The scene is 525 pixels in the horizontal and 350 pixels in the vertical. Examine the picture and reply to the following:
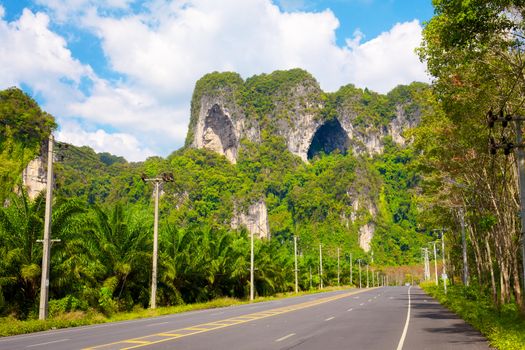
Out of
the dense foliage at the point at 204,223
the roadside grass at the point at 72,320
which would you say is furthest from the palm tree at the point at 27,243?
the roadside grass at the point at 72,320

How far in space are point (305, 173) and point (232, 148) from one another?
90.1ft

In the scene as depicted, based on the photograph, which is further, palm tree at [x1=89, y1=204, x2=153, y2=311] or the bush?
palm tree at [x1=89, y1=204, x2=153, y2=311]

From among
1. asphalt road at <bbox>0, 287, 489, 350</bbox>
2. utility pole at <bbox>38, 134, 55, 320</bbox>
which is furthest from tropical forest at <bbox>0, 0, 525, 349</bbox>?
asphalt road at <bbox>0, 287, 489, 350</bbox>

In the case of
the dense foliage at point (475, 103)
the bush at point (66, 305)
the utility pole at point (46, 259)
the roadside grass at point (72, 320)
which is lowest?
the roadside grass at point (72, 320)

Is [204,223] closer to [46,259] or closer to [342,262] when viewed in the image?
[342,262]

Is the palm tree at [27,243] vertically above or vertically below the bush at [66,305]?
above

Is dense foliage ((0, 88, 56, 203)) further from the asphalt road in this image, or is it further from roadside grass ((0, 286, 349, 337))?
the asphalt road

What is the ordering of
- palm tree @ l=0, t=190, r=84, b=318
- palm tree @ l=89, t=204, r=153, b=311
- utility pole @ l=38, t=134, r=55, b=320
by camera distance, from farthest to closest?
palm tree @ l=89, t=204, r=153, b=311 → palm tree @ l=0, t=190, r=84, b=318 → utility pole @ l=38, t=134, r=55, b=320

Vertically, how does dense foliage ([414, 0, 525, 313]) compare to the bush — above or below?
above

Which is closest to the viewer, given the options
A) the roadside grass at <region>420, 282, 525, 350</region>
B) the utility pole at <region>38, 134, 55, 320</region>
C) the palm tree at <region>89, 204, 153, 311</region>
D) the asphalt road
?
the roadside grass at <region>420, 282, 525, 350</region>

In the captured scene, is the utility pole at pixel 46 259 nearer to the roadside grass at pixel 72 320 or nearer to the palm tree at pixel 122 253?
the roadside grass at pixel 72 320

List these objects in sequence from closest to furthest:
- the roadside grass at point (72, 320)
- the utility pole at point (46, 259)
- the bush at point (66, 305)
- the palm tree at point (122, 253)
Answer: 1. the roadside grass at point (72, 320)
2. the utility pole at point (46, 259)
3. the bush at point (66, 305)
4. the palm tree at point (122, 253)

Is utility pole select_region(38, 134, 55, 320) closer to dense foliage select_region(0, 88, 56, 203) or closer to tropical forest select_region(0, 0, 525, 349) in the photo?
tropical forest select_region(0, 0, 525, 349)

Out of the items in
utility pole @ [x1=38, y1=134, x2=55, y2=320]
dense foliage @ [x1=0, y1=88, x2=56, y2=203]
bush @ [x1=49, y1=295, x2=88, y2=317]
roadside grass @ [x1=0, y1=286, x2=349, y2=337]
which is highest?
dense foliage @ [x1=0, y1=88, x2=56, y2=203]
